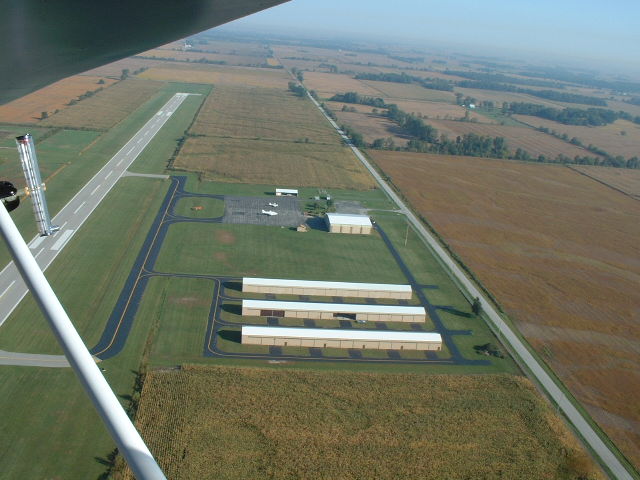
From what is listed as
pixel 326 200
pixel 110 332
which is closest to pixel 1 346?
pixel 110 332

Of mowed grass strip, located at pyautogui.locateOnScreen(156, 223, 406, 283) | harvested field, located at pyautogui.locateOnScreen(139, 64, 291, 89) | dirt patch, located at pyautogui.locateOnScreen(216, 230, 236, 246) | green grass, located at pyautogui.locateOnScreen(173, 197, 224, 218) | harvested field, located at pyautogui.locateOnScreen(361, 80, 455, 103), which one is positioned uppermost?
mowed grass strip, located at pyautogui.locateOnScreen(156, 223, 406, 283)

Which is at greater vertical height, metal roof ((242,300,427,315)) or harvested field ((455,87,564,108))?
metal roof ((242,300,427,315))

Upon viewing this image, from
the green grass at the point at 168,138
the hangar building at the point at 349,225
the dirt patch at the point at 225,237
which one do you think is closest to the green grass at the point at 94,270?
the dirt patch at the point at 225,237

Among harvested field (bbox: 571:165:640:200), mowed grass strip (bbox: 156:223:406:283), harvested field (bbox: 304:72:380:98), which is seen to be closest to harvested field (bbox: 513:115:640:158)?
harvested field (bbox: 571:165:640:200)

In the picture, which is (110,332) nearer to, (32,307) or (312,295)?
(32,307)

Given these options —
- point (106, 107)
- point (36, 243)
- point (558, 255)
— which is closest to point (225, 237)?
point (36, 243)

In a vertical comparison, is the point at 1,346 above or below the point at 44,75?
below

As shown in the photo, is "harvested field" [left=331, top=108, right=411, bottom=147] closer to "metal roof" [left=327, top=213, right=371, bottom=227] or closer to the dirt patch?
"metal roof" [left=327, top=213, right=371, bottom=227]
